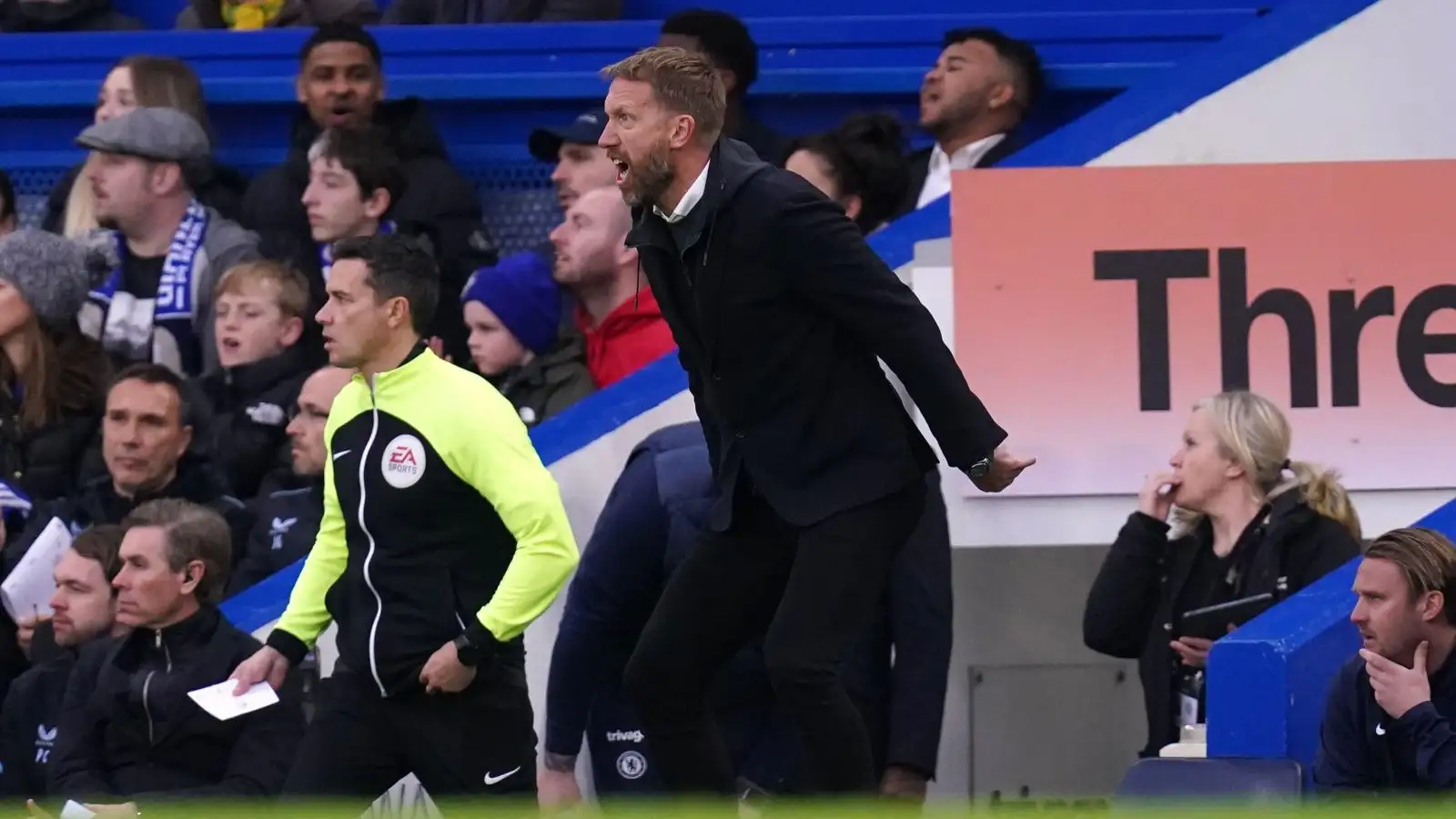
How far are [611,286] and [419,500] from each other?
194 cm

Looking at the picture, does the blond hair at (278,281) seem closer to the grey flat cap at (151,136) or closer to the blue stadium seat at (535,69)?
the grey flat cap at (151,136)

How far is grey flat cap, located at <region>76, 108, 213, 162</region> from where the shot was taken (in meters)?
8.23

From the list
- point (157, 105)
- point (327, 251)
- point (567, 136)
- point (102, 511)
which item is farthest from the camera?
point (157, 105)

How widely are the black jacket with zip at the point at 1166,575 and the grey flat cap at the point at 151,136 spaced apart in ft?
11.8

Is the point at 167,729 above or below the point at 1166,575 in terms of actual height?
below

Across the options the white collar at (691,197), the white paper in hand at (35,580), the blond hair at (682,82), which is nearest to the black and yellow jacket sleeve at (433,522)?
the white collar at (691,197)

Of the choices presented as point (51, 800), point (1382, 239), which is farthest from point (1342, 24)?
point (51, 800)

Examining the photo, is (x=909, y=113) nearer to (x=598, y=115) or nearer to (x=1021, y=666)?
(x=598, y=115)

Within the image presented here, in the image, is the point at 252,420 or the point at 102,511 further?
the point at 252,420

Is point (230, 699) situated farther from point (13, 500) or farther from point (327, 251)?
point (327, 251)

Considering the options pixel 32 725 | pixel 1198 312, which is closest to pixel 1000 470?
pixel 1198 312

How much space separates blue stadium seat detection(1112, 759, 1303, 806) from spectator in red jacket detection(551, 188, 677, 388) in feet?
8.20

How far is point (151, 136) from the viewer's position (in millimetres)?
8273

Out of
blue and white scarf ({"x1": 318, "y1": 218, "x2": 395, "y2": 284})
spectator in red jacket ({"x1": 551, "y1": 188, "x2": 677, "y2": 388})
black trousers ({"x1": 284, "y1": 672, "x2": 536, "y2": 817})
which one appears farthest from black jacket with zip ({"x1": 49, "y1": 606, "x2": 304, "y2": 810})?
blue and white scarf ({"x1": 318, "y1": 218, "x2": 395, "y2": 284})
